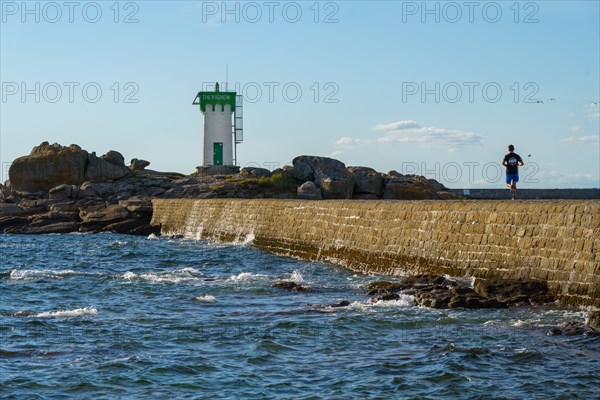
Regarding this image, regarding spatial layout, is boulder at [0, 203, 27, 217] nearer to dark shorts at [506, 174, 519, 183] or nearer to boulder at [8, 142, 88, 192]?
boulder at [8, 142, 88, 192]

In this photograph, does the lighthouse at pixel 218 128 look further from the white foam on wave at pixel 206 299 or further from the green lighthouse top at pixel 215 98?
the white foam on wave at pixel 206 299

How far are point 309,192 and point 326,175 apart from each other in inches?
92.4

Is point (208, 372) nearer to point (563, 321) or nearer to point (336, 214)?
point (563, 321)

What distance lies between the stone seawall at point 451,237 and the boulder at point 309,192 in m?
14.5

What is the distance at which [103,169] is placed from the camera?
4916cm

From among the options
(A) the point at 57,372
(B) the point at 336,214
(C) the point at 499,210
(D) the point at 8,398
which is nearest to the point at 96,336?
(A) the point at 57,372

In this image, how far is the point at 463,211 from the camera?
1639 centimetres

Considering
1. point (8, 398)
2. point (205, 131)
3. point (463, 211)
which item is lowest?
point (8, 398)

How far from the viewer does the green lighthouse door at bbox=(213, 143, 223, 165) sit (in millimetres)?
54719

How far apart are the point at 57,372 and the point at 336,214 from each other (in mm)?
13386

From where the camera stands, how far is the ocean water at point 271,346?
8.63 metres

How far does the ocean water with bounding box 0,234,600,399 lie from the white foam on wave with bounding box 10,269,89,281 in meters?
2.07

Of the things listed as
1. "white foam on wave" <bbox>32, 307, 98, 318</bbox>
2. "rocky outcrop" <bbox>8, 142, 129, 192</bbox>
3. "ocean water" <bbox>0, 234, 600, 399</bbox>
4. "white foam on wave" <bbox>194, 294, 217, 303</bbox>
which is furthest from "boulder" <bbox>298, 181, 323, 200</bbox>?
"white foam on wave" <bbox>32, 307, 98, 318</bbox>

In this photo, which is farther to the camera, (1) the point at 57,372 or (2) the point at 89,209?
(2) the point at 89,209
